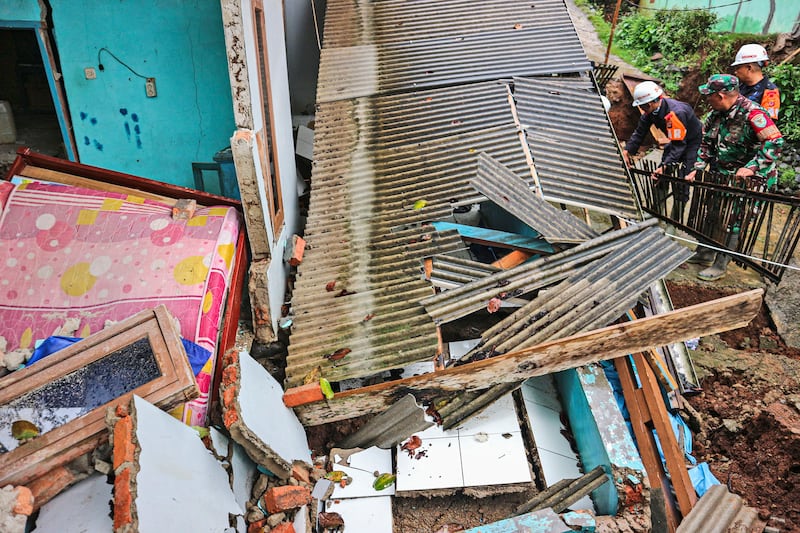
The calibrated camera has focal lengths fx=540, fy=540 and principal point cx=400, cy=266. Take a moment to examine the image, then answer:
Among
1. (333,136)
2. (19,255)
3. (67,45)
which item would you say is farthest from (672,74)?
(19,255)

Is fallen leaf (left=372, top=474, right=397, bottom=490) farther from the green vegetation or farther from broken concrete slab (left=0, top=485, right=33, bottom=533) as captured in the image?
the green vegetation

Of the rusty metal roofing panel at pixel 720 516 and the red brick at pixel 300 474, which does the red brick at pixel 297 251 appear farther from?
the rusty metal roofing panel at pixel 720 516

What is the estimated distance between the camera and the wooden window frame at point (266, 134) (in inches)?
194

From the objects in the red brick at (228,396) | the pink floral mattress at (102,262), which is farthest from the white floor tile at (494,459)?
the pink floral mattress at (102,262)

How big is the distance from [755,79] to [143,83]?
24.5 ft

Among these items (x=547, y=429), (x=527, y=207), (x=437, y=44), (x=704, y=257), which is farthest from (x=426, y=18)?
(x=547, y=429)

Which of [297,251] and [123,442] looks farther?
[297,251]

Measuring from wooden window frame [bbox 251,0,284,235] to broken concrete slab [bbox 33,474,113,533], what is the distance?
9.17 feet

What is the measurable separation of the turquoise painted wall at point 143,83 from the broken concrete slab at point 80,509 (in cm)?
424

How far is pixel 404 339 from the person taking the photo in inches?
181

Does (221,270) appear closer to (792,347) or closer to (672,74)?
(792,347)

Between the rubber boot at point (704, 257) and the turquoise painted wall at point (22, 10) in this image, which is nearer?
the turquoise painted wall at point (22, 10)

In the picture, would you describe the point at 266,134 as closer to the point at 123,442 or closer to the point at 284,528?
the point at 123,442

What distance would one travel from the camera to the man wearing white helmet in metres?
6.67
